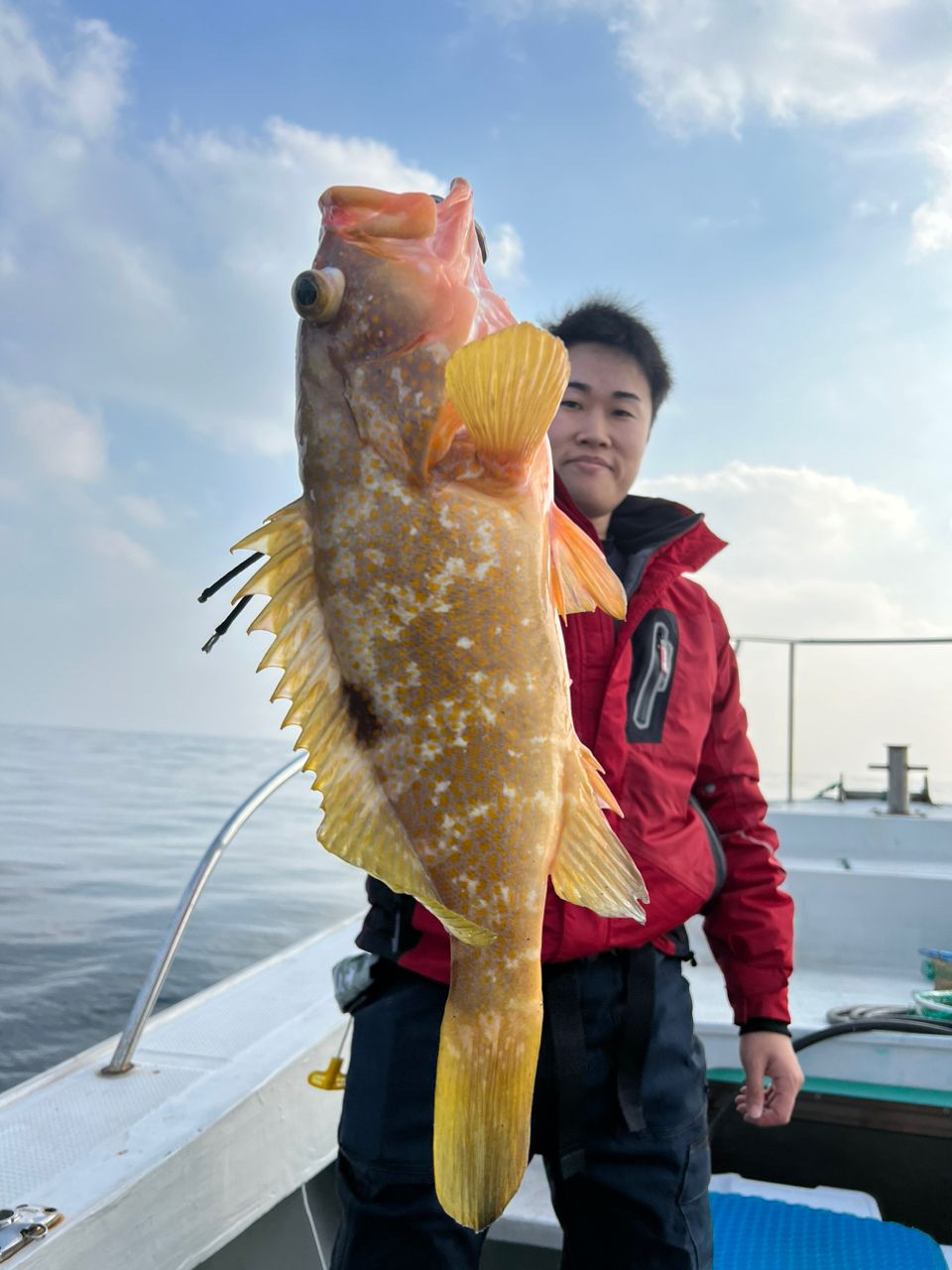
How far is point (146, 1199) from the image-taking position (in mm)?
1961

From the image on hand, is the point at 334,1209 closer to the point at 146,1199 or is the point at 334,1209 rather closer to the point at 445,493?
the point at 146,1199

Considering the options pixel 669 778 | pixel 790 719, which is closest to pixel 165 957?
pixel 669 778

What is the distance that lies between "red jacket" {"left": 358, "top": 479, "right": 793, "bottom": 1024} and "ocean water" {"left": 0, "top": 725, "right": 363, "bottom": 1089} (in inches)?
22.0

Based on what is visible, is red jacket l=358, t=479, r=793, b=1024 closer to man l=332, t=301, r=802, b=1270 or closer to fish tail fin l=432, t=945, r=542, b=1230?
man l=332, t=301, r=802, b=1270

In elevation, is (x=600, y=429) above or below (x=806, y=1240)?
above

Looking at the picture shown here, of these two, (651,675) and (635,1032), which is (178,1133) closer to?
(635,1032)

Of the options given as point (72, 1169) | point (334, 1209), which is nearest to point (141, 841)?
point (334, 1209)

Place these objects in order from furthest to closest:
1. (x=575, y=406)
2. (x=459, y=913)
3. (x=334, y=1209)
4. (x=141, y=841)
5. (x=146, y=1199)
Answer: (x=141, y=841), (x=334, y=1209), (x=575, y=406), (x=146, y=1199), (x=459, y=913)

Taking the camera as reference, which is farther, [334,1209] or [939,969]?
[939,969]

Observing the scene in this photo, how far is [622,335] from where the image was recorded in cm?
220

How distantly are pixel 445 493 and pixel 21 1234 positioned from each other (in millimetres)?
1626

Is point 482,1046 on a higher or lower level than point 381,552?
lower

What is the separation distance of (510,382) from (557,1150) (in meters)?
1.44

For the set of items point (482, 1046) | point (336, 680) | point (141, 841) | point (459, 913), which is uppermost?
point (336, 680)
